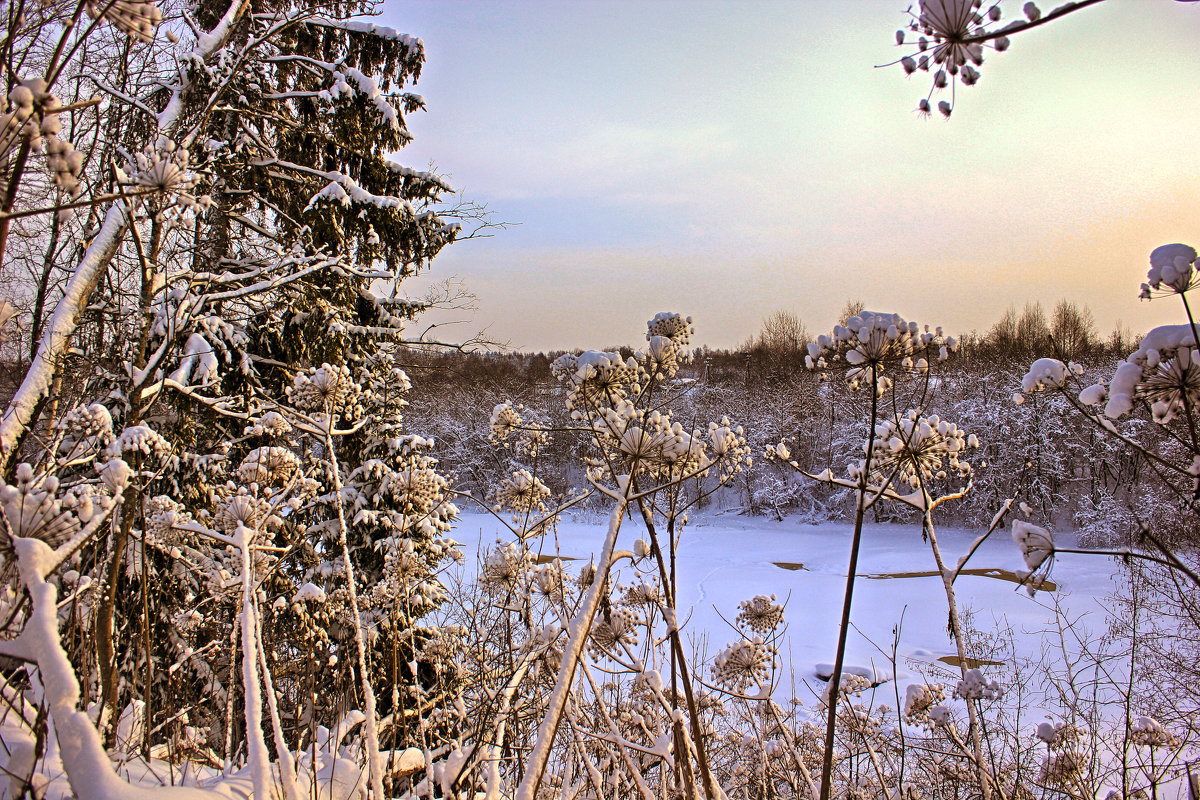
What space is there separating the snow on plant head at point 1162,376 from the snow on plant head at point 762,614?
197cm

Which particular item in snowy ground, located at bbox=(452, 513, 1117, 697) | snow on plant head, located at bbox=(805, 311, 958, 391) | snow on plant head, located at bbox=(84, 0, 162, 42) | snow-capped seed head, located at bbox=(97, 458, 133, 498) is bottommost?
snowy ground, located at bbox=(452, 513, 1117, 697)

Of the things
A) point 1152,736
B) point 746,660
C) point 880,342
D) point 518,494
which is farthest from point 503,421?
point 1152,736

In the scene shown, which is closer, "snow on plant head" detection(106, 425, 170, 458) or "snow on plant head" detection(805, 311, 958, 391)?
"snow on plant head" detection(805, 311, 958, 391)

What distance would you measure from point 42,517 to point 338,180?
6837mm

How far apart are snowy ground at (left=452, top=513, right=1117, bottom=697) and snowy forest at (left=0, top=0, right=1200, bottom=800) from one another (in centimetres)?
27

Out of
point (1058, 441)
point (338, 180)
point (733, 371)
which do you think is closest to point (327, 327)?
point (338, 180)

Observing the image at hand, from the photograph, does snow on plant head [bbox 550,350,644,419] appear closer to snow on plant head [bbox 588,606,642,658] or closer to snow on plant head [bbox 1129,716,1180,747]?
snow on plant head [bbox 588,606,642,658]

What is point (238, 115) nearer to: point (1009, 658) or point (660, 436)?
point (660, 436)

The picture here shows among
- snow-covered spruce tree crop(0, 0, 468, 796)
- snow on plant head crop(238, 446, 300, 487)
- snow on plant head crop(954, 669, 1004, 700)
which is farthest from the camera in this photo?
snow-covered spruce tree crop(0, 0, 468, 796)

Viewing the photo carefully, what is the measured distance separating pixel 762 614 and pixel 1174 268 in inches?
89.3

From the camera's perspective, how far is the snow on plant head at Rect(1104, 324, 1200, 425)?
42.4 inches

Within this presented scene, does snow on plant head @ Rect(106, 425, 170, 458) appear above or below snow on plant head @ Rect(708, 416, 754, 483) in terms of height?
below

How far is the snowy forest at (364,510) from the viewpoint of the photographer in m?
1.08

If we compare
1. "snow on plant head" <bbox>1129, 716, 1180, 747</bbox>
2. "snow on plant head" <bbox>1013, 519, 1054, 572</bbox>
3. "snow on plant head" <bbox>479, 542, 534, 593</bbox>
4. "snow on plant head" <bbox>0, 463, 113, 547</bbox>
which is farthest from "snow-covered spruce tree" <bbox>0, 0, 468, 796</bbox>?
"snow on plant head" <bbox>1129, 716, 1180, 747</bbox>
